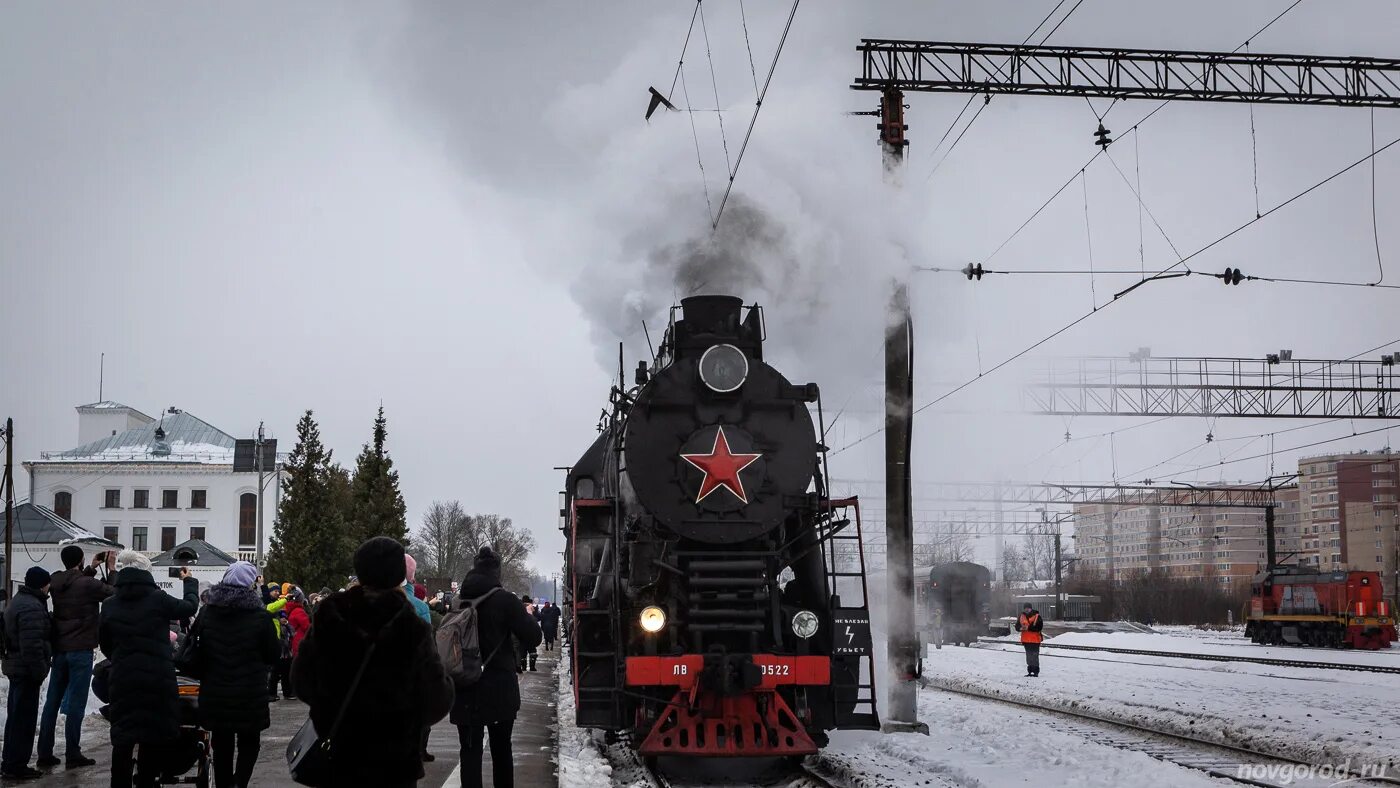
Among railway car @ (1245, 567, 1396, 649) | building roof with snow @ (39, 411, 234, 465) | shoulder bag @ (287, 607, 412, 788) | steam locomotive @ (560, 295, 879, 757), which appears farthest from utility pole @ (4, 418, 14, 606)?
building roof with snow @ (39, 411, 234, 465)

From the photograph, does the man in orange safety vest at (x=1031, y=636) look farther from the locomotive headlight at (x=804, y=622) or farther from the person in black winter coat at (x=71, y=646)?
the person in black winter coat at (x=71, y=646)

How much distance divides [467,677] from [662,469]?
352 cm

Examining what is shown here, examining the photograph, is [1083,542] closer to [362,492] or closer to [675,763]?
[362,492]

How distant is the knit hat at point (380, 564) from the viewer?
191 inches

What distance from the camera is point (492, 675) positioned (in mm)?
7805

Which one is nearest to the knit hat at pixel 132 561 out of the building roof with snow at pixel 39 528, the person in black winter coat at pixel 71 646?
the person in black winter coat at pixel 71 646

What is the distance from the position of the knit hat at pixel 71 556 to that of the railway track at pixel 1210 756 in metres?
9.52

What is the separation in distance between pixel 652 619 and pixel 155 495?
7109cm

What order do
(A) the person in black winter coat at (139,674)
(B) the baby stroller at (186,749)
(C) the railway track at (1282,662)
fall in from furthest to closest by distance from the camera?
1. (C) the railway track at (1282,662)
2. (B) the baby stroller at (186,749)
3. (A) the person in black winter coat at (139,674)

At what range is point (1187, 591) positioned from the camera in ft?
219

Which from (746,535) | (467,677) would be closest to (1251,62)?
(746,535)

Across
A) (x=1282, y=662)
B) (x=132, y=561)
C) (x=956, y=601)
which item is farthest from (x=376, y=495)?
(x=132, y=561)

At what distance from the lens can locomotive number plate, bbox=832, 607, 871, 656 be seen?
10648 mm

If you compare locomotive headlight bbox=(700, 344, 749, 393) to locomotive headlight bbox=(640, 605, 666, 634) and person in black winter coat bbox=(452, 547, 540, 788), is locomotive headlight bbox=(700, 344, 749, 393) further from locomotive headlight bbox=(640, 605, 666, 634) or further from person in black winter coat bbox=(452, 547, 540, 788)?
person in black winter coat bbox=(452, 547, 540, 788)
